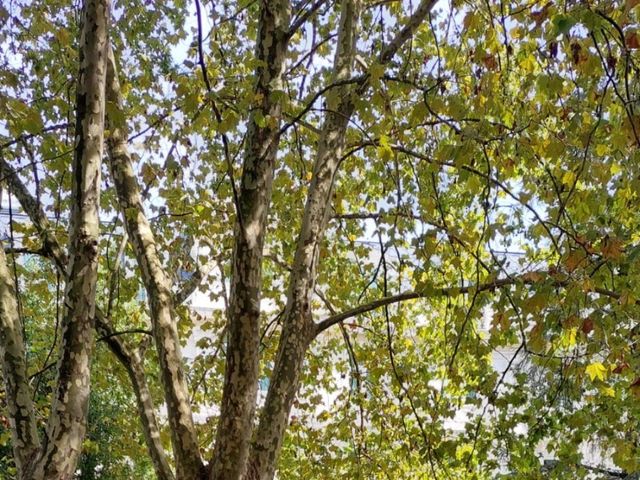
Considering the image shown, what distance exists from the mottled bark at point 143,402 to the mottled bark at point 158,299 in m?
0.22

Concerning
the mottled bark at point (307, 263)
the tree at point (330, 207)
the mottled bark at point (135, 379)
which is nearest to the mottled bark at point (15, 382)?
the tree at point (330, 207)

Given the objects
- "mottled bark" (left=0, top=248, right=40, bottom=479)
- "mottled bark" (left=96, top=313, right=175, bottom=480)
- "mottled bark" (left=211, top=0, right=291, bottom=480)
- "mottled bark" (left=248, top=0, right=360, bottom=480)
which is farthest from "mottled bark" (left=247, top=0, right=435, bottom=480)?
"mottled bark" (left=0, top=248, right=40, bottom=479)

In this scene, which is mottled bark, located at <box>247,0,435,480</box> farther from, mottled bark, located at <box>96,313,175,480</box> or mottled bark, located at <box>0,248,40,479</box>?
mottled bark, located at <box>0,248,40,479</box>

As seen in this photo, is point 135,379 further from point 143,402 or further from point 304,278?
point 304,278

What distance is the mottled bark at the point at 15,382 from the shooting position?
197 cm

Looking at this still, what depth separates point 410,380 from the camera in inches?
164

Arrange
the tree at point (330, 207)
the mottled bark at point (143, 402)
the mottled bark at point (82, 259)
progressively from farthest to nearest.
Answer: the mottled bark at point (143, 402), the tree at point (330, 207), the mottled bark at point (82, 259)

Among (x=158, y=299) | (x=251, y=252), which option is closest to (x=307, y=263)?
(x=251, y=252)

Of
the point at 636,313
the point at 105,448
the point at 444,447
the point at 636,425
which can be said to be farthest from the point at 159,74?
the point at 105,448

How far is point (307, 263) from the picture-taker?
2516mm

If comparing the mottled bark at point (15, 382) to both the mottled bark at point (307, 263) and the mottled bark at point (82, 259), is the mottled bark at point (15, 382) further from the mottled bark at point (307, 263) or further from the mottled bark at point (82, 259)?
the mottled bark at point (307, 263)

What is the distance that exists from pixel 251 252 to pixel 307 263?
34 cm

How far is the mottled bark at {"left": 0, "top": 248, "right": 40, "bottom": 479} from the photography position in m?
1.97

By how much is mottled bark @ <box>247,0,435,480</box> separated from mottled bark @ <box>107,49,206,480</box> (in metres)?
0.25
